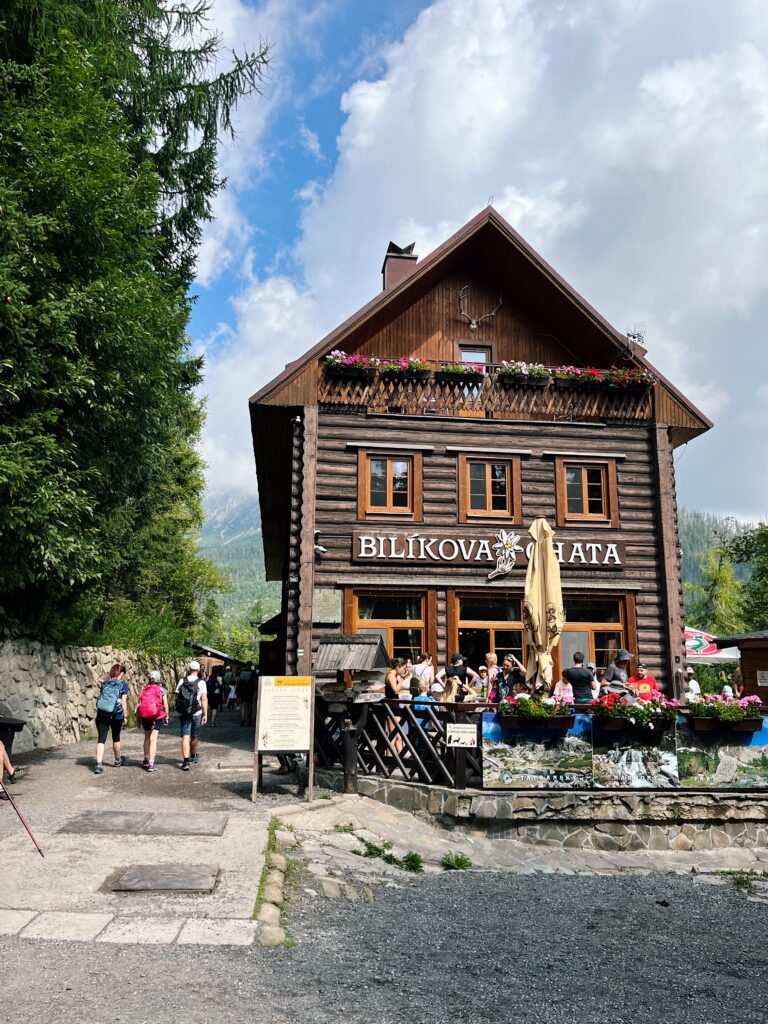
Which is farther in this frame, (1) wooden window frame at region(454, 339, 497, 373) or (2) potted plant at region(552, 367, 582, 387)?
(1) wooden window frame at region(454, 339, 497, 373)

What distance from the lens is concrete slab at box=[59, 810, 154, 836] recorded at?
28.1 ft

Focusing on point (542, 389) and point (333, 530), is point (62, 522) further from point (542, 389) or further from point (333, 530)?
point (542, 389)

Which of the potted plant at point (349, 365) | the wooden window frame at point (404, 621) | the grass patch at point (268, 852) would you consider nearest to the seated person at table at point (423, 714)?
the grass patch at point (268, 852)

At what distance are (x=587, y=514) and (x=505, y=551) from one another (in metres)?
2.35

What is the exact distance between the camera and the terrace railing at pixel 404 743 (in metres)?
11.0

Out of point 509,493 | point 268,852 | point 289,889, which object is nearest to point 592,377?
point 509,493

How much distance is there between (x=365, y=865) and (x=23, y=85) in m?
13.6

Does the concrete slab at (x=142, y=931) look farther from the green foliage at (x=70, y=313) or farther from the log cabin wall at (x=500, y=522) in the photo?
the log cabin wall at (x=500, y=522)

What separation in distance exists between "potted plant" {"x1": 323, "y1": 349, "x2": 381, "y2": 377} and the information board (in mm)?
8744

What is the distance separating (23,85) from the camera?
13898 millimetres

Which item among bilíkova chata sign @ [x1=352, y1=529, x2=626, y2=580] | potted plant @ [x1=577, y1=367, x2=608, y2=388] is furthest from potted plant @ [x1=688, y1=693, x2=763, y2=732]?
potted plant @ [x1=577, y1=367, x2=608, y2=388]

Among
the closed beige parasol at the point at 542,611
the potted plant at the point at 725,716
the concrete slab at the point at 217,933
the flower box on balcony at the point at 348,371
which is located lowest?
the concrete slab at the point at 217,933

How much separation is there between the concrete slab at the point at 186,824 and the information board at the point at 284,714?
1.49 m

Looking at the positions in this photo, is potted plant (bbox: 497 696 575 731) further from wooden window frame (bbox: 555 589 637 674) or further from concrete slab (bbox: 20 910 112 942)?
wooden window frame (bbox: 555 589 637 674)
